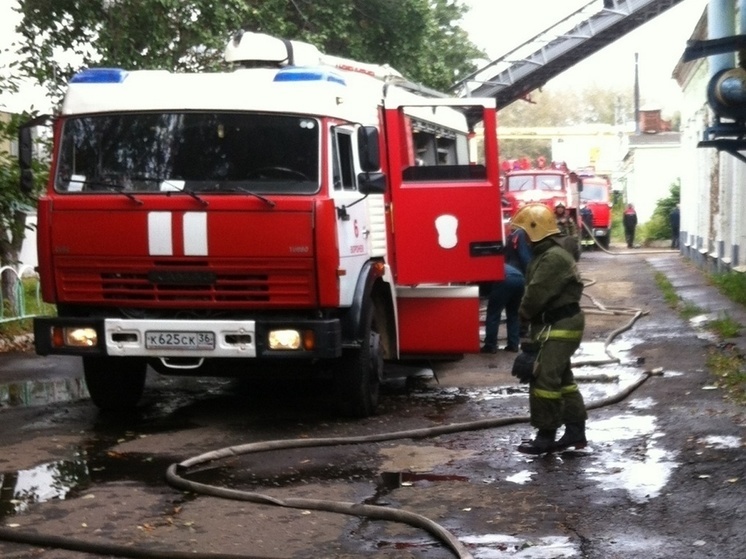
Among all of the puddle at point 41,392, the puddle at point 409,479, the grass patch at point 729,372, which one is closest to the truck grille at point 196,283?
the puddle at point 409,479

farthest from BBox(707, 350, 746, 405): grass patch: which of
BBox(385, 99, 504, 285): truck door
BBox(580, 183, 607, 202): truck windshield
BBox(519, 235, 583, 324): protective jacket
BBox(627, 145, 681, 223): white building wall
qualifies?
BBox(627, 145, 681, 223): white building wall

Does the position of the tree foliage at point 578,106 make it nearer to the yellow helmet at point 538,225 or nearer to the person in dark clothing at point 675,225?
the person in dark clothing at point 675,225

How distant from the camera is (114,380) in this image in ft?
33.1

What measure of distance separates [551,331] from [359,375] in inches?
73.6

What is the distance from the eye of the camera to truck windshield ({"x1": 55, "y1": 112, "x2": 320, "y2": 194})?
912cm

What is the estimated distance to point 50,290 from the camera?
30.3 feet

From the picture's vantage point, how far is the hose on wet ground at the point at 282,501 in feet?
19.1

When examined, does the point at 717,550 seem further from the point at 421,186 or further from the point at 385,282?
the point at 421,186

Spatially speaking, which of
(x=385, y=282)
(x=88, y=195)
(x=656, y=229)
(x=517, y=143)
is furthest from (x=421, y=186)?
(x=517, y=143)

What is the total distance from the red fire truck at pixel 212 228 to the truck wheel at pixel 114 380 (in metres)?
0.02

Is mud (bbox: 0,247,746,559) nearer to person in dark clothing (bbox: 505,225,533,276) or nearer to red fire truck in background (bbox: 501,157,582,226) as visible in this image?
person in dark clothing (bbox: 505,225,533,276)

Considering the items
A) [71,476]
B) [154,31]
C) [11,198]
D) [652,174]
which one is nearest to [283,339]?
[71,476]

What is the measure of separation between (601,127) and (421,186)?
246 ft

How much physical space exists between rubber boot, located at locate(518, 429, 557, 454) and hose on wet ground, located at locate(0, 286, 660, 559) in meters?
0.85
